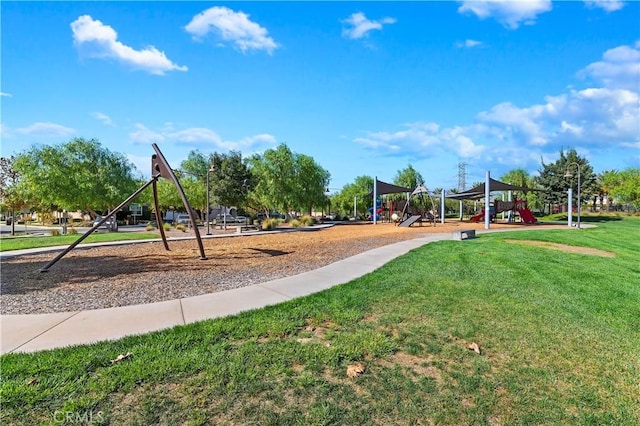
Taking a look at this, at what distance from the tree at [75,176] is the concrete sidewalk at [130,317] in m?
26.1

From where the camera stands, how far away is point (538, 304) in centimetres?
596

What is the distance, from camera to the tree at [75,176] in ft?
86.3

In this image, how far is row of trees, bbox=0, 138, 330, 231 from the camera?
27016 mm

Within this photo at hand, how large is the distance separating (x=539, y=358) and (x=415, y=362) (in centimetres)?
145

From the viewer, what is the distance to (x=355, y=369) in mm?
3553

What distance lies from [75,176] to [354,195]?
40363 millimetres

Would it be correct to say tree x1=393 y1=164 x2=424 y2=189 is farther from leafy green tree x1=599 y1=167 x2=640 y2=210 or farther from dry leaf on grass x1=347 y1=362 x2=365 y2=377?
dry leaf on grass x1=347 y1=362 x2=365 y2=377

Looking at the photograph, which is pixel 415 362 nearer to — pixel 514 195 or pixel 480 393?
pixel 480 393

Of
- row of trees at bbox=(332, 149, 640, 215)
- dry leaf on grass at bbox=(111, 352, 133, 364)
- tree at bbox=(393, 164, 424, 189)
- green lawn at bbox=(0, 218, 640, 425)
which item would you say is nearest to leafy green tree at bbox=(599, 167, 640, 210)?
row of trees at bbox=(332, 149, 640, 215)

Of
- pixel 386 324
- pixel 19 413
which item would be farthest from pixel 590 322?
pixel 19 413

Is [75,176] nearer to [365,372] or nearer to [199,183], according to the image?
[199,183]

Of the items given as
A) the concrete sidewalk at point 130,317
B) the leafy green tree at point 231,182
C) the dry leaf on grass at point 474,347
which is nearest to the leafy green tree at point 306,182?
the leafy green tree at point 231,182

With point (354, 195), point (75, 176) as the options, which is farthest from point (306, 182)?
point (354, 195)

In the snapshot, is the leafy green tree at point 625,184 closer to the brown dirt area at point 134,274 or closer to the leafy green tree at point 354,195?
the leafy green tree at point 354,195
